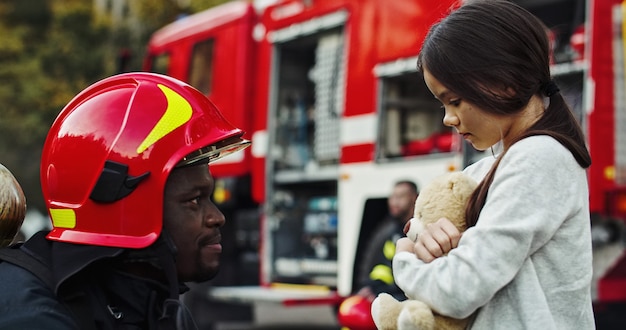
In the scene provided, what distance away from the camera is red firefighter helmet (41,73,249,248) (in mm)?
2012

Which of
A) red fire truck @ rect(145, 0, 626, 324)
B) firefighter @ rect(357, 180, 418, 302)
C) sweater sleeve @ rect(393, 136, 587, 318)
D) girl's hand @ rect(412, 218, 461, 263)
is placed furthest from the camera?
red fire truck @ rect(145, 0, 626, 324)

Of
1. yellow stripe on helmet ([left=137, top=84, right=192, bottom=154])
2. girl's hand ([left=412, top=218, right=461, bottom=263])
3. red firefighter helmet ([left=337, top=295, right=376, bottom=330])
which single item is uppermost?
yellow stripe on helmet ([left=137, top=84, right=192, bottom=154])

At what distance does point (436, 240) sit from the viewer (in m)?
1.94

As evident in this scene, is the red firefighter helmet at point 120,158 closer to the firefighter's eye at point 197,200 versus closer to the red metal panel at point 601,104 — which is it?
the firefighter's eye at point 197,200

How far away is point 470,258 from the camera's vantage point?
1819 mm

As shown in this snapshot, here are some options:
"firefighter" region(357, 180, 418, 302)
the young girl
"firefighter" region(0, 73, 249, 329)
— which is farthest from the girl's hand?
"firefighter" region(357, 180, 418, 302)

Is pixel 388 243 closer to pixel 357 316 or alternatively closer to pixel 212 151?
pixel 357 316

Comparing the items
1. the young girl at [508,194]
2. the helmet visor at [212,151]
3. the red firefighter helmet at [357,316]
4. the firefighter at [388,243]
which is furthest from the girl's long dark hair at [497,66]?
the red firefighter helmet at [357,316]

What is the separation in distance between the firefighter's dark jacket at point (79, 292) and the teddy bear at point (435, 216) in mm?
396

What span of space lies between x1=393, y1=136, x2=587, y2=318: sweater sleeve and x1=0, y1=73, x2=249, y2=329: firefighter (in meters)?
0.47

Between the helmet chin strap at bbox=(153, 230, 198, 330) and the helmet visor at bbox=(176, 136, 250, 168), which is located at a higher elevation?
the helmet visor at bbox=(176, 136, 250, 168)

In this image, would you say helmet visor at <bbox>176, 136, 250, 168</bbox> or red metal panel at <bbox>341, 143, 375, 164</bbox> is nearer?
helmet visor at <bbox>176, 136, 250, 168</bbox>

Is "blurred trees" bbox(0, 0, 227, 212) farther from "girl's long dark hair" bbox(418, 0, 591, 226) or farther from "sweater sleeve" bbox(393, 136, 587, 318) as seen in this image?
"sweater sleeve" bbox(393, 136, 587, 318)

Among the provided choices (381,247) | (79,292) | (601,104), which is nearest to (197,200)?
(79,292)
